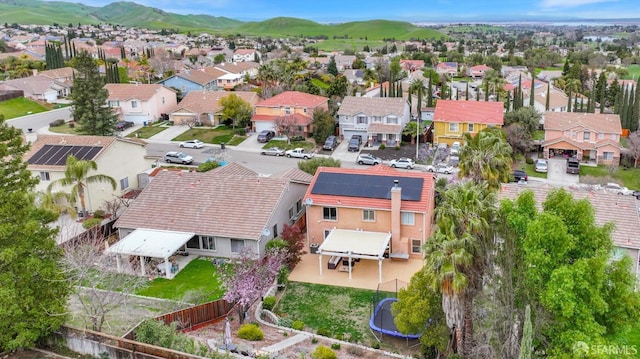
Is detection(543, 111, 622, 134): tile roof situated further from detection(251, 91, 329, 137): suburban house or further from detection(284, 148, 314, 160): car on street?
detection(251, 91, 329, 137): suburban house

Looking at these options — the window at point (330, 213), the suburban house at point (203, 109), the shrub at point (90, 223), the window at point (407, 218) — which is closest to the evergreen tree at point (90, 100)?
the suburban house at point (203, 109)

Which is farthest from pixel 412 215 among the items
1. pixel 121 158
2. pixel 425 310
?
pixel 121 158

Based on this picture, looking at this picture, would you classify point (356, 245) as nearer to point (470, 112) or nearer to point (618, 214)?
point (618, 214)

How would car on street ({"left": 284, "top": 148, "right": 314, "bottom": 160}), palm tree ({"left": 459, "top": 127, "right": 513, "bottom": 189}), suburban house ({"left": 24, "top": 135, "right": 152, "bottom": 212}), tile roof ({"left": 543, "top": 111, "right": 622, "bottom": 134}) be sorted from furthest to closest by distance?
car on street ({"left": 284, "top": 148, "right": 314, "bottom": 160}) → tile roof ({"left": 543, "top": 111, "right": 622, "bottom": 134}) → suburban house ({"left": 24, "top": 135, "right": 152, "bottom": 212}) → palm tree ({"left": 459, "top": 127, "right": 513, "bottom": 189})

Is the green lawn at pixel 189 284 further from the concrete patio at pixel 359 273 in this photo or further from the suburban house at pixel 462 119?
the suburban house at pixel 462 119

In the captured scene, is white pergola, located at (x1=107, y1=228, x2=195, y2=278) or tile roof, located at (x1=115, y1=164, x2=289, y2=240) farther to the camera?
tile roof, located at (x1=115, y1=164, x2=289, y2=240)

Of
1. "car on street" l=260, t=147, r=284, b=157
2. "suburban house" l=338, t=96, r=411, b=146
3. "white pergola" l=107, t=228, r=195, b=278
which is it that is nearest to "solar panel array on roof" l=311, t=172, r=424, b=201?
"white pergola" l=107, t=228, r=195, b=278

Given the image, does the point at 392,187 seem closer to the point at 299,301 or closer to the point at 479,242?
the point at 299,301
